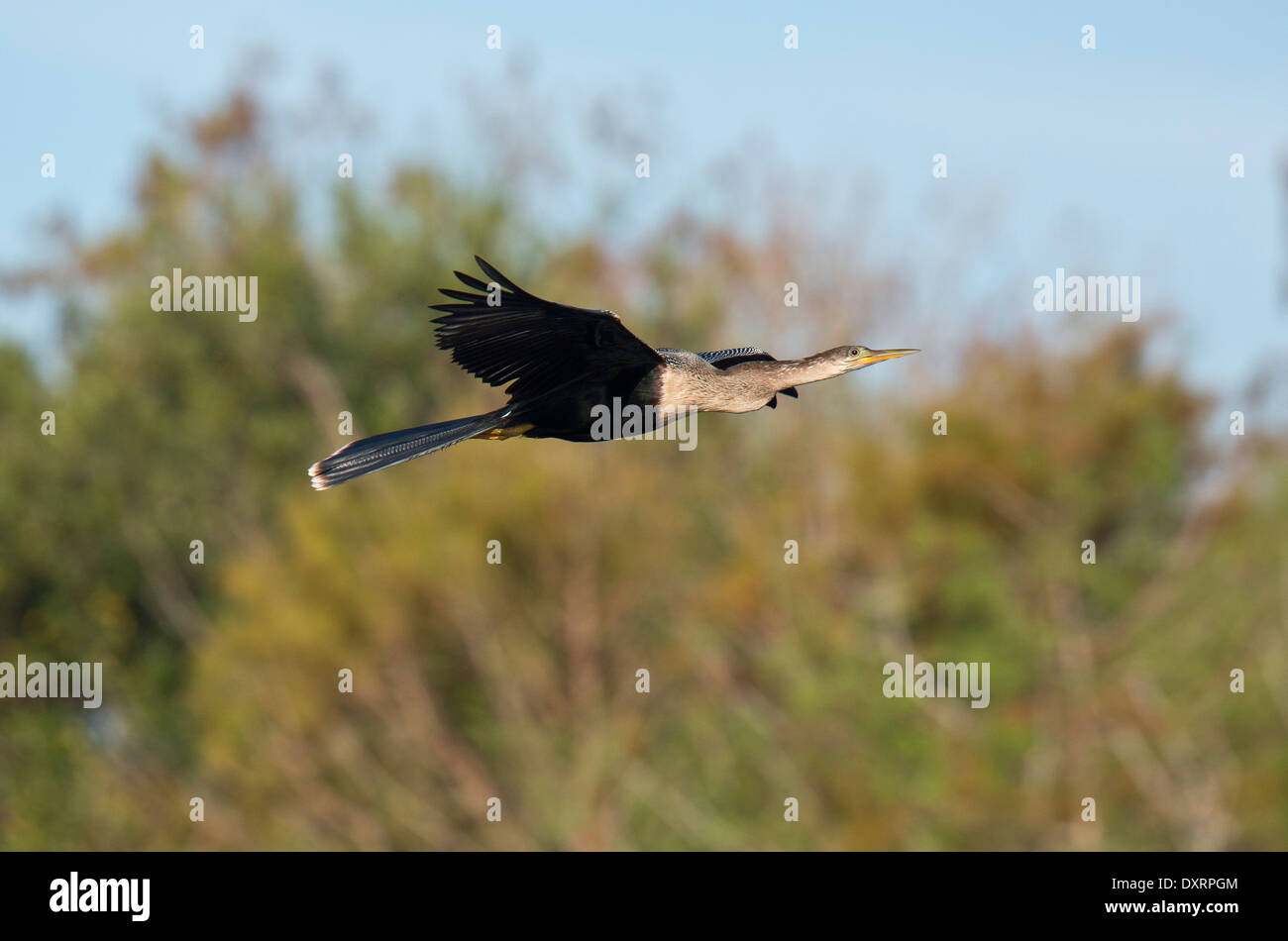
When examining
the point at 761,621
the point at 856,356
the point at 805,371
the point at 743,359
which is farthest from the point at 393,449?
the point at 761,621

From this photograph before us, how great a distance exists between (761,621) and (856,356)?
24.5m

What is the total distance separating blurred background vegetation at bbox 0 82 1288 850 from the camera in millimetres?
26438

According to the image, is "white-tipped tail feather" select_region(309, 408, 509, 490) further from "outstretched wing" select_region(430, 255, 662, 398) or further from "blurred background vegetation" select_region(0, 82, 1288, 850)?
"blurred background vegetation" select_region(0, 82, 1288, 850)

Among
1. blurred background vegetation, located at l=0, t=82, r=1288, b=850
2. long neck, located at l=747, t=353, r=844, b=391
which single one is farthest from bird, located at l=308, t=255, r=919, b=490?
blurred background vegetation, located at l=0, t=82, r=1288, b=850

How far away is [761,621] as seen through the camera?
97.4 ft

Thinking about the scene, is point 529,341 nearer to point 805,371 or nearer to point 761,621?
point 805,371

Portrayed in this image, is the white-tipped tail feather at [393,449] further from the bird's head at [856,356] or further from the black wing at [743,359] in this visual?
the bird's head at [856,356]

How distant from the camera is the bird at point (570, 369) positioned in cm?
538

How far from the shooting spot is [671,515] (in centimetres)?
3022

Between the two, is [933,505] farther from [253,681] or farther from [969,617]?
[253,681]

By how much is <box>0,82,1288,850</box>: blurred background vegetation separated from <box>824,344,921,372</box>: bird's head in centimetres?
2134

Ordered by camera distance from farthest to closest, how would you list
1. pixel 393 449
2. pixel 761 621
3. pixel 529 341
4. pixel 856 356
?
pixel 761 621 < pixel 393 449 < pixel 529 341 < pixel 856 356

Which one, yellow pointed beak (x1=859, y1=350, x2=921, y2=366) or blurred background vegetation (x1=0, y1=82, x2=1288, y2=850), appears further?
blurred background vegetation (x1=0, y1=82, x2=1288, y2=850)

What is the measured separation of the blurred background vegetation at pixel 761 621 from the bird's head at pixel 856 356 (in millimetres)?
21339
